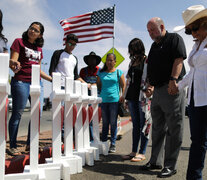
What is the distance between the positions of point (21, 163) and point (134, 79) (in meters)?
2.32

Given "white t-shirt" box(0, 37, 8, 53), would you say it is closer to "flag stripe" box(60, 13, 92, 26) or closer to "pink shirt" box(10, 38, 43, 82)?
"pink shirt" box(10, 38, 43, 82)

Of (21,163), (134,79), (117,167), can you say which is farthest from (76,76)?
(21,163)

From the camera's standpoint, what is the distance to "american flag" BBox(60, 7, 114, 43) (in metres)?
9.12

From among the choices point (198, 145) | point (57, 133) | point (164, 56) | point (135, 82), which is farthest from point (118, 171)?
point (164, 56)

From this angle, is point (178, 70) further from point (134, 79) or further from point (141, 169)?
point (141, 169)

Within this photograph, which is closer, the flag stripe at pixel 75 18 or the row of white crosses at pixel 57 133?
the row of white crosses at pixel 57 133

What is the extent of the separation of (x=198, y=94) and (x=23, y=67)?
2.69 metres

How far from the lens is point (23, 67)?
12.3 feet

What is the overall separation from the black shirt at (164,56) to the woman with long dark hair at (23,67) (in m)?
1.69

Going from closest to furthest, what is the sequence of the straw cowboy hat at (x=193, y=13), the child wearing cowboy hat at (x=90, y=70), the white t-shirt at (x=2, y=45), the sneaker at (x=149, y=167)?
the straw cowboy hat at (x=193, y=13) → the white t-shirt at (x=2, y=45) → the sneaker at (x=149, y=167) → the child wearing cowboy hat at (x=90, y=70)

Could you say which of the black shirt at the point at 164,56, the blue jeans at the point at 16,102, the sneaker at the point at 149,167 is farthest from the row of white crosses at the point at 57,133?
the black shirt at the point at 164,56

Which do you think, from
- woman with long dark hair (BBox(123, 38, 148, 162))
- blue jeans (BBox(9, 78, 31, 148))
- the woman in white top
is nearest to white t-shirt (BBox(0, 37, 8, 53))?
blue jeans (BBox(9, 78, 31, 148))

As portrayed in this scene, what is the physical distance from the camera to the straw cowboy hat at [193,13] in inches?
89.7

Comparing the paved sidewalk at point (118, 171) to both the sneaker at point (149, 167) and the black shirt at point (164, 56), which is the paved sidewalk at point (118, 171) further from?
the black shirt at point (164, 56)
